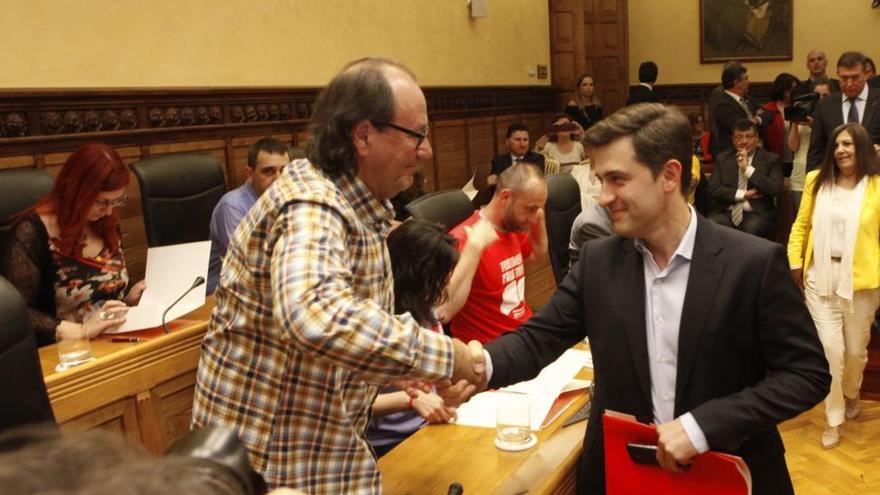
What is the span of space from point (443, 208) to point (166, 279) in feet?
4.24

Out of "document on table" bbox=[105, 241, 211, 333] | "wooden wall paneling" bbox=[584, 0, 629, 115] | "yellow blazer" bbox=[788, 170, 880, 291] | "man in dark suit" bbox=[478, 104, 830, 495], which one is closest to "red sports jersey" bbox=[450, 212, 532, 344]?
"document on table" bbox=[105, 241, 211, 333]

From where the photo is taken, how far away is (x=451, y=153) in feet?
26.8

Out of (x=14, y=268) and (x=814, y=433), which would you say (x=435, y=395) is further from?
(x=814, y=433)

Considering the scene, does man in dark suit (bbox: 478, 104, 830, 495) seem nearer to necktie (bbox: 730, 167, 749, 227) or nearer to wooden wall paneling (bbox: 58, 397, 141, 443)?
wooden wall paneling (bbox: 58, 397, 141, 443)

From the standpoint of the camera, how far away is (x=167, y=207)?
4.25 meters

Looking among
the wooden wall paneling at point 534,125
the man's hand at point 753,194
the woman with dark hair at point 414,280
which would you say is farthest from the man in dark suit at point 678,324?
the wooden wall paneling at point 534,125

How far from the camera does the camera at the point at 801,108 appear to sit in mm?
7234

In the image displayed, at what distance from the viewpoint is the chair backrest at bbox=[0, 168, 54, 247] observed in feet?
10.9

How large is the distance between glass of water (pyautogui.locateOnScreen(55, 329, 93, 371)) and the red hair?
0.56 metres

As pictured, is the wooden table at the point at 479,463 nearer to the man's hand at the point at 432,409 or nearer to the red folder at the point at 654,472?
the man's hand at the point at 432,409

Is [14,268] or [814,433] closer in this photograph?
[14,268]

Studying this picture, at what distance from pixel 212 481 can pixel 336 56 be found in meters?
6.10

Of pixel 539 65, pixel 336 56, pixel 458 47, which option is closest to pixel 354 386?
pixel 336 56

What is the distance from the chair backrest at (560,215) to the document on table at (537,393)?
5.46ft
